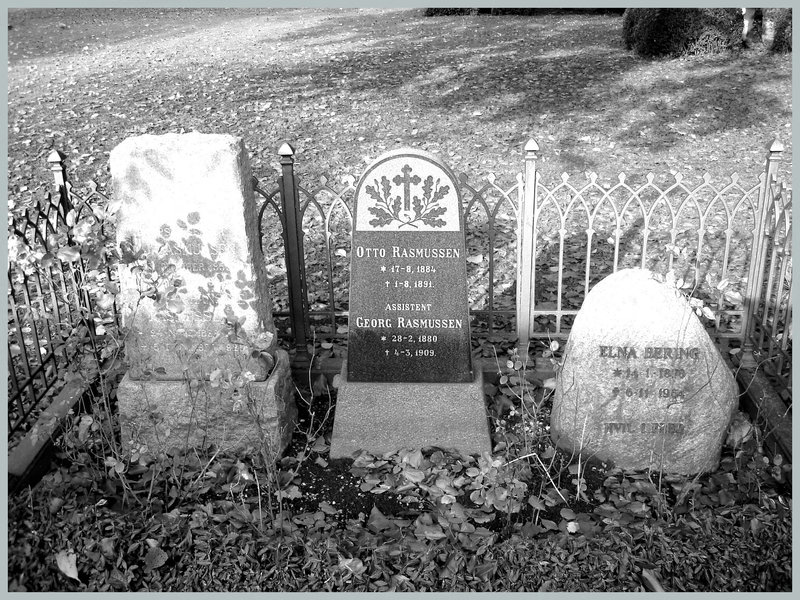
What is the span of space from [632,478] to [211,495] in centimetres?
224

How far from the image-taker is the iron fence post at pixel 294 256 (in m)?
4.43

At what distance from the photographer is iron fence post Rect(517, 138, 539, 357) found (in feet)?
14.7

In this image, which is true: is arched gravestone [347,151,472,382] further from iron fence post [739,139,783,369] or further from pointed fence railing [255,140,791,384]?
iron fence post [739,139,783,369]

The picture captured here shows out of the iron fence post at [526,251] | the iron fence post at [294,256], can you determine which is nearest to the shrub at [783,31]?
the iron fence post at [526,251]

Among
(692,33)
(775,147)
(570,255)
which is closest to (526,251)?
(775,147)

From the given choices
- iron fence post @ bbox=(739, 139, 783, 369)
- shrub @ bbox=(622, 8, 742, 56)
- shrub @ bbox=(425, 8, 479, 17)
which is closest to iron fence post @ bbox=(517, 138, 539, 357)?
iron fence post @ bbox=(739, 139, 783, 369)

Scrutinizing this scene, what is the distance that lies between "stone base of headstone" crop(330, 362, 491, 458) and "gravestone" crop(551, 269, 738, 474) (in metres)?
0.49

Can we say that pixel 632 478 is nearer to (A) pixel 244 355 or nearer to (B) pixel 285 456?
(B) pixel 285 456

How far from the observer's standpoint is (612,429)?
3.71 m

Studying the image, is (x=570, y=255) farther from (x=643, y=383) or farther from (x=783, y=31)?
(x=783, y=31)

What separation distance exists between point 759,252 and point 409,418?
263cm

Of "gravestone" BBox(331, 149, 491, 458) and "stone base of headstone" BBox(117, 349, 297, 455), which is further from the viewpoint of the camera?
"stone base of headstone" BBox(117, 349, 297, 455)

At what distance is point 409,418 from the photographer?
404cm

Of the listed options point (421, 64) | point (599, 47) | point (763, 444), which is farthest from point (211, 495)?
point (599, 47)
